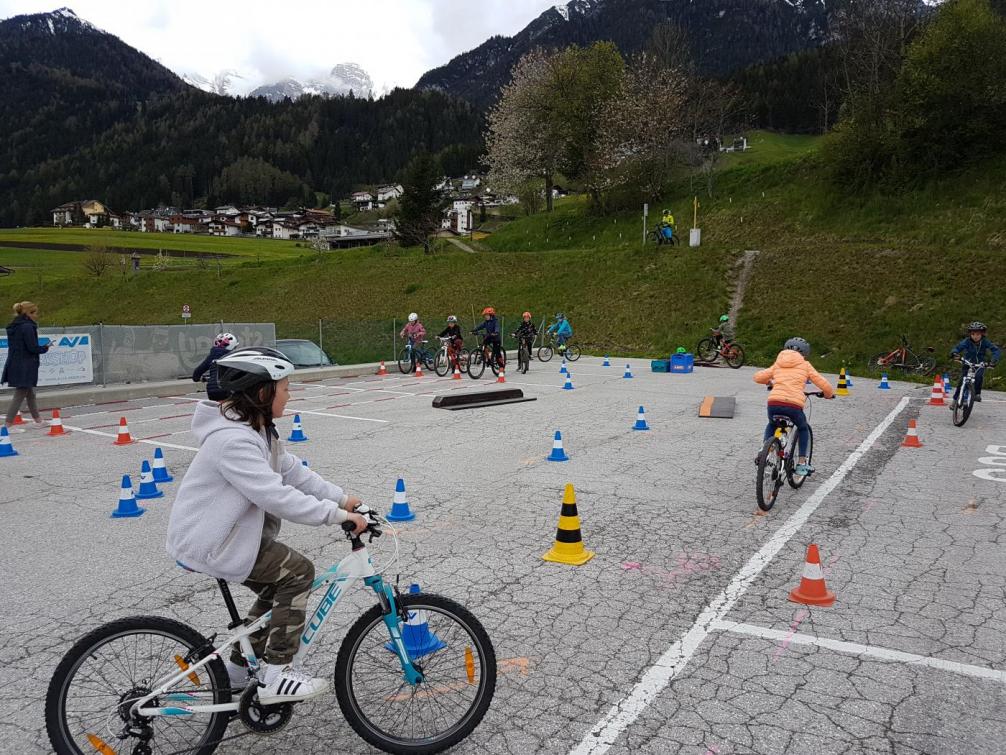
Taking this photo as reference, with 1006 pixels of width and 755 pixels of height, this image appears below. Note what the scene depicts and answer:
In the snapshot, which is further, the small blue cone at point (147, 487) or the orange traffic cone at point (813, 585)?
the small blue cone at point (147, 487)

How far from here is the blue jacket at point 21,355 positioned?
39.4 ft

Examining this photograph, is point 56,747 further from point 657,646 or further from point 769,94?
point 769,94

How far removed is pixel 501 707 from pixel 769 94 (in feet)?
353

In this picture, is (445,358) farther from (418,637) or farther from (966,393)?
(418,637)

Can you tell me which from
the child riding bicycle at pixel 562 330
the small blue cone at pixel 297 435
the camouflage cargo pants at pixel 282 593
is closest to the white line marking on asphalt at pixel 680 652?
the camouflage cargo pants at pixel 282 593

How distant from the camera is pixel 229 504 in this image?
115 inches

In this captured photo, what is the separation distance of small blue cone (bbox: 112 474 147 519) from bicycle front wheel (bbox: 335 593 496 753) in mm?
4844

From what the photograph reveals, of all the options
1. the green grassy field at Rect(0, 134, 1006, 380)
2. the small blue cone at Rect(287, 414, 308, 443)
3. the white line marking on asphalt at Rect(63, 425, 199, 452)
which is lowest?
the white line marking on asphalt at Rect(63, 425, 199, 452)

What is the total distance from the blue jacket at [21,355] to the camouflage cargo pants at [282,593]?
37.1ft

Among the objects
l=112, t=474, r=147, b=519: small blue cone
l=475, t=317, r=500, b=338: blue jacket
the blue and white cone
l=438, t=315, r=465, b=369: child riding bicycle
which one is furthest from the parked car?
l=112, t=474, r=147, b=519: small blue cone

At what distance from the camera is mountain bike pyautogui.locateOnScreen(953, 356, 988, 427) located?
1219 cm

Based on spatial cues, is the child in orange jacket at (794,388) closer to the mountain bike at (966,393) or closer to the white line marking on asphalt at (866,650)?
the white line marking on asphalt at (866,650)

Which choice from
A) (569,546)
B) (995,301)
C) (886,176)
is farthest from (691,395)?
(886,176)

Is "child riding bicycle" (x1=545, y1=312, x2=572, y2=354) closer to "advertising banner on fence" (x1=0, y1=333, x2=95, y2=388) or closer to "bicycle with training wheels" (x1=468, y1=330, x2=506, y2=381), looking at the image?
"bicycle with training wheels" (x1=468, y1=330, x2=506, y2=381)
